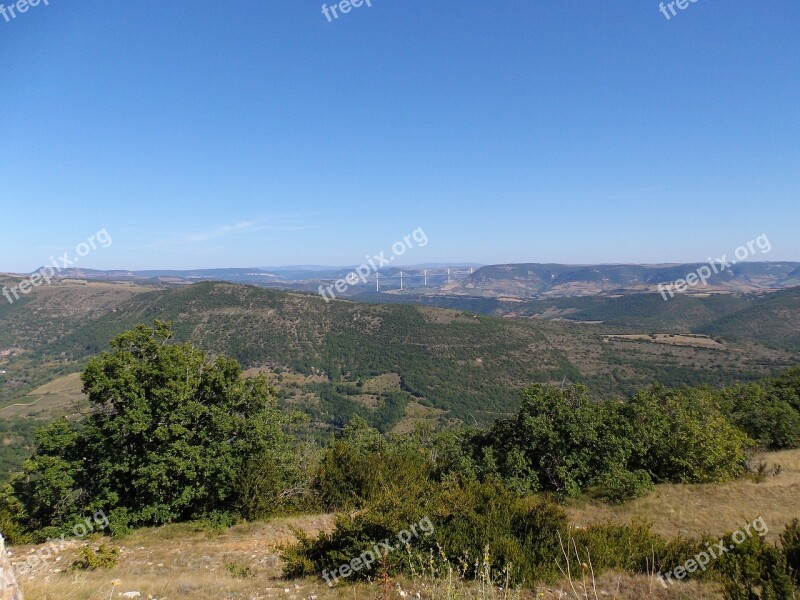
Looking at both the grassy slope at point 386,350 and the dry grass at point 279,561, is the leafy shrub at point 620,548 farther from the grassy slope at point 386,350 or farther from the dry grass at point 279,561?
the grassy slope at point 386,350

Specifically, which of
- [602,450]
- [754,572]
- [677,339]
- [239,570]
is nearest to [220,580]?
[239,570]

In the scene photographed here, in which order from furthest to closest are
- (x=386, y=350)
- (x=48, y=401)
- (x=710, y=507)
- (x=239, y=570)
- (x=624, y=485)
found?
(x=386, y=350) < (x=48, y=401) < (x=624, y=485) < (x=710, y=507) < (x=239, y=570)

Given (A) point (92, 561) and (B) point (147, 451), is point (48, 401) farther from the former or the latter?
(A) point (92, 561)

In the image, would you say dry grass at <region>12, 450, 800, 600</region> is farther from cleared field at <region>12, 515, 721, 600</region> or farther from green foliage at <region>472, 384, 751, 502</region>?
green foliage at <region>472, 384, 751, 502</region>

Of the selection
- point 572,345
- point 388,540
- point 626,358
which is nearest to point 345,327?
point 572,345

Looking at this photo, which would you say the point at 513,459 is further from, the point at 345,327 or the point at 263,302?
the point at 263,302

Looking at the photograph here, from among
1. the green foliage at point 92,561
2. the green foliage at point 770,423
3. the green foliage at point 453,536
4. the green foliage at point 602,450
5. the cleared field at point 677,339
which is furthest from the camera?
the cleared field at point 677,339

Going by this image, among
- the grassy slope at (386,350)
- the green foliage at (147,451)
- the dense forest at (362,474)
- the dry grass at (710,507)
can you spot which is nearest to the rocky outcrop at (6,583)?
the dense forest at (362,474)

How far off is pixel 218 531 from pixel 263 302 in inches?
6100

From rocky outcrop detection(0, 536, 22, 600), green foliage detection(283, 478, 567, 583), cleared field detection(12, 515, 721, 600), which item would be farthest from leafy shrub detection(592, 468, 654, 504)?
rocky outcrop detection(0, 536, 22, 600)

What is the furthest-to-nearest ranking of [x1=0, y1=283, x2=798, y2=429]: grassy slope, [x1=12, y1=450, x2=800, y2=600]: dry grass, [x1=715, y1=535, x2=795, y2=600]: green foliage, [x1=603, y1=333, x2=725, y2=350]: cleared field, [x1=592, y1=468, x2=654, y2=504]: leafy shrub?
[x1=603, y1=333, x2=725, y2=350]: cleared field < [x1=0, y1=283, x2=798, y2=429]: grassy slope < [x1=592, y1=468, x2=654, y2=504]: leafy shrub < [x1=12, y1=450, x2=800, y2=600]: dry grass < [x1=715, y1=535, x2=795, y2=600]: green foliage

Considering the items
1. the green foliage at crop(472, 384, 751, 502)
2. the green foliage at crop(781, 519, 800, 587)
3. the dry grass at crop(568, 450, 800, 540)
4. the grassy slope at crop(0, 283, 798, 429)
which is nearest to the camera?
the green foliage at crop(781, 519, 800, 587)

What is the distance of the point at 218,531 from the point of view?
13.4 meters

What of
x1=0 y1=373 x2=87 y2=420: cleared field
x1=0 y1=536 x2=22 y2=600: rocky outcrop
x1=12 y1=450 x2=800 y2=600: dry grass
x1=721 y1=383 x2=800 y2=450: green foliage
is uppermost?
x1=0 y1=536 x2=22 y2=600: rocky outcrop
